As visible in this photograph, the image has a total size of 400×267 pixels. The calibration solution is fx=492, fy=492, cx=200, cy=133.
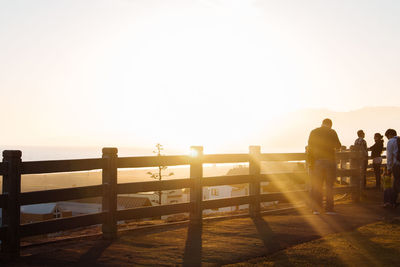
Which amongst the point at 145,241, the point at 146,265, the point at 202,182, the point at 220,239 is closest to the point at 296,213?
the point at 202,182

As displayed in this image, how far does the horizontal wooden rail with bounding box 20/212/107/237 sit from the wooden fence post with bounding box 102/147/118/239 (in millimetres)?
120

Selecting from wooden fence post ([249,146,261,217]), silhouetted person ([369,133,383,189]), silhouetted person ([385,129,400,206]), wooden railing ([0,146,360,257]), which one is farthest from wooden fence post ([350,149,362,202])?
wooden fence post ([249,146,261,217])

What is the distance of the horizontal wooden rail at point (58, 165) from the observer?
288 inches

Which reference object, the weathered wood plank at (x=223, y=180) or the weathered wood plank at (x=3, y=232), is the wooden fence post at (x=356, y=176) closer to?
the weathered wood plank at (x=223, y=180)

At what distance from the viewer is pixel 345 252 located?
287 inches

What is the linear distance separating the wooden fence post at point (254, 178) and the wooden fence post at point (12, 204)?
18.5 feet

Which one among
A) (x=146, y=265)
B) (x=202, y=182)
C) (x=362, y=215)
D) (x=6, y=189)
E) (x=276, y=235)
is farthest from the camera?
(x=362, y=215)

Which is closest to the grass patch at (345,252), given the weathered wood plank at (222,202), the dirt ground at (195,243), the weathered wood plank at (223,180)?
the dirt ground at (195,243)

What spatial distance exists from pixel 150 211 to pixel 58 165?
2.09 meters

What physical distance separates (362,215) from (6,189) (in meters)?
8.14

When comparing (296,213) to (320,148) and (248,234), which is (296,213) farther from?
(248,234)

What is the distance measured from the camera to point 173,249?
7488mm

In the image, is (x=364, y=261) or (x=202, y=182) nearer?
(x=364, y=261)

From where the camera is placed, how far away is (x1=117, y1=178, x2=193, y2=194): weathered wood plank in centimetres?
863
